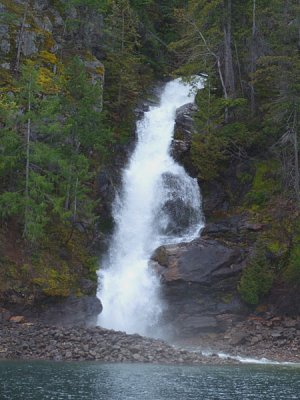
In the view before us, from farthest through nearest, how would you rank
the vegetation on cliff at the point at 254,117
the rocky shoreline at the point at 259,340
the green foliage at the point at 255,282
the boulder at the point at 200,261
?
the vegetation on cliff at the point at 254,117
the boulder at the point at 200,261
the green foliage at the point at 255,282
the rocky shoreline at the point at 259,340

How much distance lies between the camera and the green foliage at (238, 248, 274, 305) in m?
33.1

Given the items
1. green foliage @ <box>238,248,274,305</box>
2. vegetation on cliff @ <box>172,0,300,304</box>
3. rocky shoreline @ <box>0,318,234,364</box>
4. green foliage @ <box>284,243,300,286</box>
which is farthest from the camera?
→ vegetation on cliff @ <box>172,0,300,304</box>

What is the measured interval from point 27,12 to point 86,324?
2600cm

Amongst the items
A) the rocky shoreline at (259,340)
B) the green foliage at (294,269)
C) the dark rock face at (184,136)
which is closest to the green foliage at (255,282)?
the green foliage at (294,269)

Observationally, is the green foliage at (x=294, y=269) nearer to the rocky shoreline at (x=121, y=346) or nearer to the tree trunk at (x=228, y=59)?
the rocky shoreline at (x=121, y=346)

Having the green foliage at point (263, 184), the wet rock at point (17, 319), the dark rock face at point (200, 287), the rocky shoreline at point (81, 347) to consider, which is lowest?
the rocky shoreline at point (81, 347)

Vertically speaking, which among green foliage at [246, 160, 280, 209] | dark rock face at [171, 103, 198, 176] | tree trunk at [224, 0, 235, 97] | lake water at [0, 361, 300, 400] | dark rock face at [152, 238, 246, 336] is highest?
tree trunk at [224, 0, 235, 97]

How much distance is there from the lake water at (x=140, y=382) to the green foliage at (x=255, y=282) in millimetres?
8111

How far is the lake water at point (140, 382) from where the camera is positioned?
60.2 feet

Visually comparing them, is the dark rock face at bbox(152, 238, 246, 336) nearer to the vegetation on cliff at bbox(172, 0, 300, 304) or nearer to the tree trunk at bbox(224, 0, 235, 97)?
the vegetation on cliff at bbox(172, 0, 300, 304)

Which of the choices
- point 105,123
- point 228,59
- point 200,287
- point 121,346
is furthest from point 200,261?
point 228,59

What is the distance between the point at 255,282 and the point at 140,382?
14343mm

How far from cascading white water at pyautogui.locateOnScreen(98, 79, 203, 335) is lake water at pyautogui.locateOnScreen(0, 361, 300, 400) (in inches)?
361

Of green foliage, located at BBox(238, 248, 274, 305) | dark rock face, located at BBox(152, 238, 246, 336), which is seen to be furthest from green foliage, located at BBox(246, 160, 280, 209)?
green foliage, located at BBox(238, 248, 274, 305)
